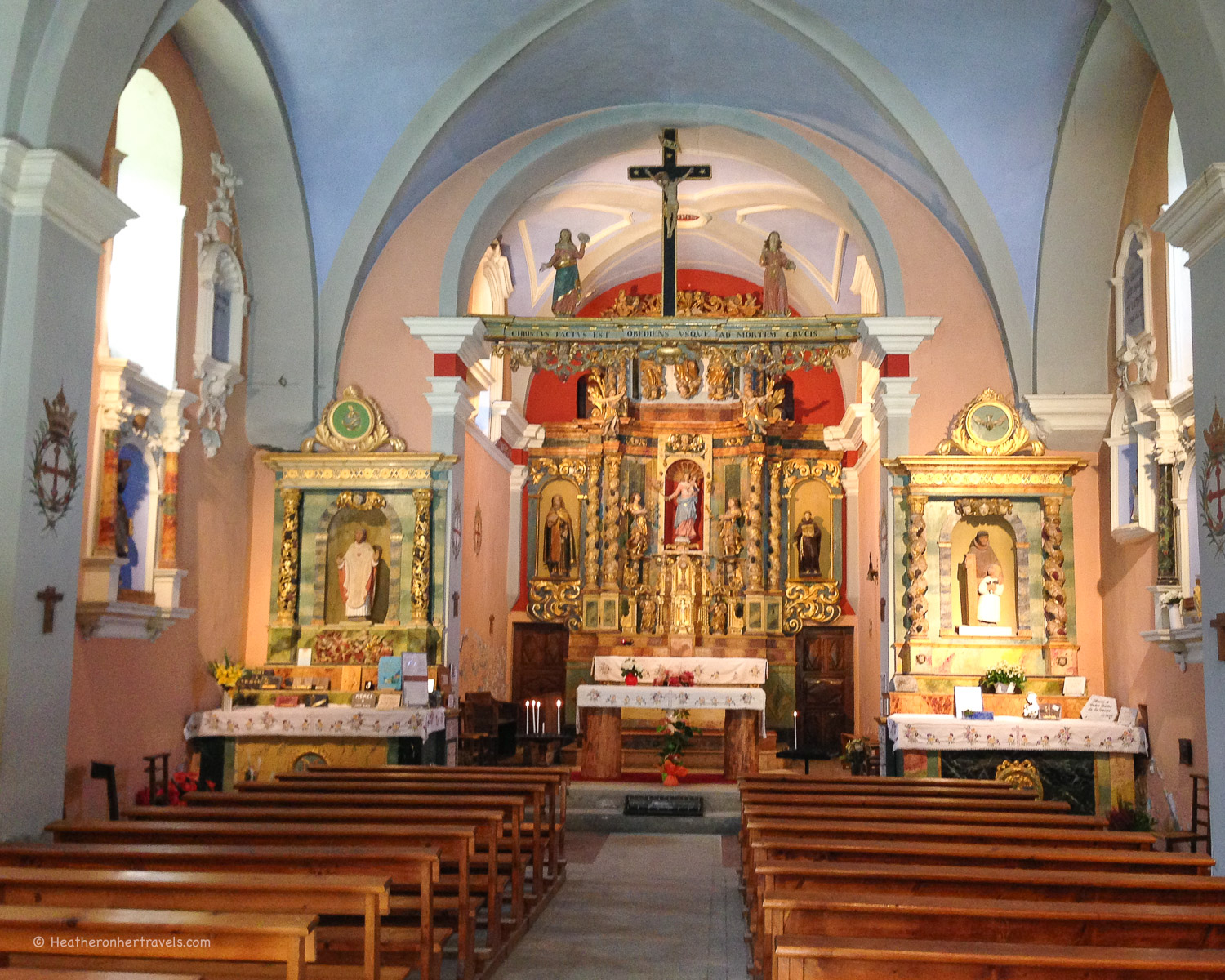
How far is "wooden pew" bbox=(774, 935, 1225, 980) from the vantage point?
3668mm

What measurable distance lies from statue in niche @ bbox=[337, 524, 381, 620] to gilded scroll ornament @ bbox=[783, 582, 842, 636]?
→ 7.42m

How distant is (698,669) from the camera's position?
15531 millimetres

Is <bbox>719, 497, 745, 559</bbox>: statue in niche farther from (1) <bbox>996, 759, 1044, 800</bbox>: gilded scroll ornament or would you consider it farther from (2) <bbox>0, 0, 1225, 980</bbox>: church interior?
(1) <bbox>996, 759, 1044, 800</bbox>: gilded scroll ornament

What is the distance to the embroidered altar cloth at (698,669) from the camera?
15.1m

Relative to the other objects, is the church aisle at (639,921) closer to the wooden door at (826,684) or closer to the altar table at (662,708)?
the altar table at (662,708)

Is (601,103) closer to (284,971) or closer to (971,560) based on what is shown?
(971,560)

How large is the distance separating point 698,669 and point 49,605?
9750mm

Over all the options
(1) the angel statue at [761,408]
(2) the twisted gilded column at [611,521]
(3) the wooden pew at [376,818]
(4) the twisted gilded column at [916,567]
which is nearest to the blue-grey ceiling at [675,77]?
(4) the twisted gilded column at [916,567]

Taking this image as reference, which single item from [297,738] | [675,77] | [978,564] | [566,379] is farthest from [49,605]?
[978,564]

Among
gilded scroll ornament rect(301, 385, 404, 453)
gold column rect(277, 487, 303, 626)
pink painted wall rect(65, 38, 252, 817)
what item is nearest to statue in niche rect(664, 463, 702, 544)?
gilded scroll ornament rect(301, 385, 404, 453)

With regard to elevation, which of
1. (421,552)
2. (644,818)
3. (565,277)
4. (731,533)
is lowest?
(644,818)

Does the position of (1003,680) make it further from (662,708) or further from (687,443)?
(687,443)

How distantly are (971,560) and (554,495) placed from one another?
8.01 metres

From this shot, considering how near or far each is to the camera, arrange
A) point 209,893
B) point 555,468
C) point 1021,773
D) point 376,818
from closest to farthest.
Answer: point 209,893, point 376,818, point 1021,773, point 555,468
